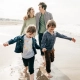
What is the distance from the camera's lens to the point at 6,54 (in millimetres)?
8672

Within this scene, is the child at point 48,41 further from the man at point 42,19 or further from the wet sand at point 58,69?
the man at point 42,19

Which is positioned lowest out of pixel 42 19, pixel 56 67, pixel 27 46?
pixel 56 67

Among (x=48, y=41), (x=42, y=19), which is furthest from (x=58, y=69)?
(x=42, y=19)

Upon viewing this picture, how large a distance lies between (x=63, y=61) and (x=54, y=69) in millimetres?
978

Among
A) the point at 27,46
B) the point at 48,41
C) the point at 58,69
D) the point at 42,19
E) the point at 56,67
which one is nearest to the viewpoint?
the point at 27,46

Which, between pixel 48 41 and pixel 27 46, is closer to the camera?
pixel 27 46

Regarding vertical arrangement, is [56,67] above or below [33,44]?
below

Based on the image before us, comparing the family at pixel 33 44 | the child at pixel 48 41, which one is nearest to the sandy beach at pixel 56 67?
the family at pixel 33 44

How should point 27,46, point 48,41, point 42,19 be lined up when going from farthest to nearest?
point 42,19 < point 48,41 < point 27,46

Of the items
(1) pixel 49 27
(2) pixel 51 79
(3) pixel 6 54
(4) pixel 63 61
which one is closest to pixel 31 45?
(1) pixel 49 27

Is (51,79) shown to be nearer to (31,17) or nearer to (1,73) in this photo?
(1,73)

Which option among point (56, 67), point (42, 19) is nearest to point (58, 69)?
point (56, 67)

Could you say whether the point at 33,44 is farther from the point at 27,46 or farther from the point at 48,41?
the point at 48,41

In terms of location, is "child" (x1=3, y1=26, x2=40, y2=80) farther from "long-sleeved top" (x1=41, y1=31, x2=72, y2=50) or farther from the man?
the man
